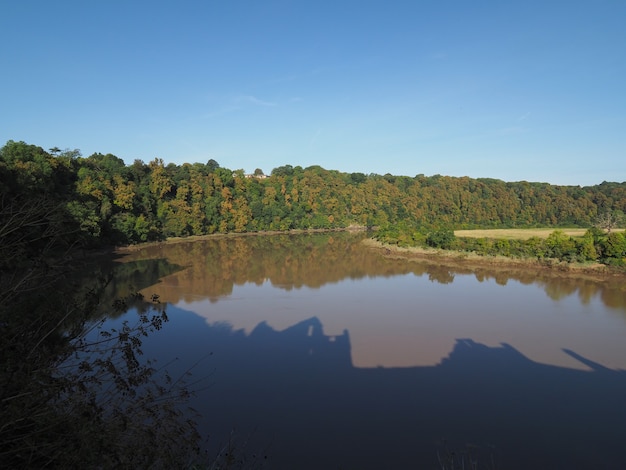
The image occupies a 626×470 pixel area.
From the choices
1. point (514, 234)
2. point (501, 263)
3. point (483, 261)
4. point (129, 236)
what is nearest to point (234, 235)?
point (129, 236)

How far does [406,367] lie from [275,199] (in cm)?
4589

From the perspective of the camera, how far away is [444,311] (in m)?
15.0

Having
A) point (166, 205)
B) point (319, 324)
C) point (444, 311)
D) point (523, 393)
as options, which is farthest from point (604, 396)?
point (166, 205)

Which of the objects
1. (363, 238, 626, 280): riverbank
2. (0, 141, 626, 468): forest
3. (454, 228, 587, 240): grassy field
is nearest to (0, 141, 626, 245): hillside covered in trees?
(0, 141, 626, 468): forest

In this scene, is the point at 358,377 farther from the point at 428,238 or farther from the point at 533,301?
the point at 428,238

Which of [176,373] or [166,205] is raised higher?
[166,205]

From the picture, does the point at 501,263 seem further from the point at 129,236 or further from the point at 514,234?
the point at 129,236

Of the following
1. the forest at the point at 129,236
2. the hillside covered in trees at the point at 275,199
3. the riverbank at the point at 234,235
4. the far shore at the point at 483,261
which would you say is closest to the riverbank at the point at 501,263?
the far shore at the point at 483,261

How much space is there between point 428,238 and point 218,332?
24253 millimetres

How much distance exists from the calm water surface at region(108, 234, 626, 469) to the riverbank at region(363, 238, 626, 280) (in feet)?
6.31

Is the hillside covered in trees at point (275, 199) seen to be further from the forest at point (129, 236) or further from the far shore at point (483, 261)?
the far shore at point (483, 261)

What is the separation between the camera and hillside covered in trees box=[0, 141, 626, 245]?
103ft

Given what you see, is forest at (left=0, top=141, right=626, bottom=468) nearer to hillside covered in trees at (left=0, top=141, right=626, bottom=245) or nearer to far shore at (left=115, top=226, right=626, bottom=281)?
hillside covered in trees at (left=0, top=141, right=626, bottom=245)

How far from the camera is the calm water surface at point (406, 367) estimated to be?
6.86 meters
